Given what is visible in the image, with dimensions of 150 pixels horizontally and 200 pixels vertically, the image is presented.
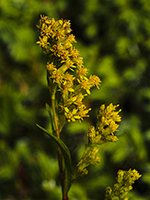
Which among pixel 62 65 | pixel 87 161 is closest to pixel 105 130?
pixel 87 161

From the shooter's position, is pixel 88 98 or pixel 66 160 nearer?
pixel 66 160

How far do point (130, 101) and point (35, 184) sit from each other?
1.02 meters

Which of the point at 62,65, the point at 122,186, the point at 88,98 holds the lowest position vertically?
the point at 122,186

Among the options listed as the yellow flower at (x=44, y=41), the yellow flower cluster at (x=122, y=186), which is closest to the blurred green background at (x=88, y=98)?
the yellow flower cluster at (x=122, y=186)

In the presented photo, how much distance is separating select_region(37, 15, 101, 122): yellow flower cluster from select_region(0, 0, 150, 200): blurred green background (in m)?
0.94

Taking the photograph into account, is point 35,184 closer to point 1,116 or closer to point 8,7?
point 1,116

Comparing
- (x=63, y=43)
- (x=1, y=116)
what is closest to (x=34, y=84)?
(x=1, y=116)

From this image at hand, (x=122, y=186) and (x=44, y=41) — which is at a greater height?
(x=44, y=41)

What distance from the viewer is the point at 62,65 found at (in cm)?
65

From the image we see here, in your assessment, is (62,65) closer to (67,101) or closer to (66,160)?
(67,101)

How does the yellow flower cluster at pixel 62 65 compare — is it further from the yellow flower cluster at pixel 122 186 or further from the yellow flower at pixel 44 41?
the yellow flower cluster at pixel 122 186

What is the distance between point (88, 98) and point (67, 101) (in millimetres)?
1368

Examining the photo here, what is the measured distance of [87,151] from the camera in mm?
677

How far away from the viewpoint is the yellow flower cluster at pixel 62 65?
62 centimetres
